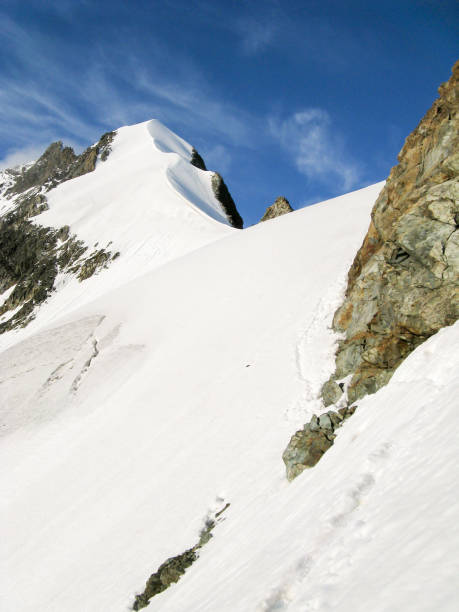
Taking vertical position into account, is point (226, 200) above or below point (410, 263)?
above

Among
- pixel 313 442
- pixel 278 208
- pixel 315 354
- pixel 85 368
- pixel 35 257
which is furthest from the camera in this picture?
pixel 35 257

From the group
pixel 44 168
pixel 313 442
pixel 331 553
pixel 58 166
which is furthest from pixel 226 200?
pixel 44 168

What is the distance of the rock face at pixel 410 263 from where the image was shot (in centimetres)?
855

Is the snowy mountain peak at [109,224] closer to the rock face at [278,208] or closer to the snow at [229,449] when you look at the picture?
the rock face at [278,208]

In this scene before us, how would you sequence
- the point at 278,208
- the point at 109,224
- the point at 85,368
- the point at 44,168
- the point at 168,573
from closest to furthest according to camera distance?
the point at 168,573 < the point at 85,368 < the point at 278,208 < the point at 109,224 < the point at 44,168

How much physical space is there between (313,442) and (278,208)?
38330 mm

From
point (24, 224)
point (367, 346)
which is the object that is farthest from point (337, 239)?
point (24, 224)

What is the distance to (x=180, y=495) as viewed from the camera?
10.2 metres

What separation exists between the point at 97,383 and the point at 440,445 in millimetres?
16158

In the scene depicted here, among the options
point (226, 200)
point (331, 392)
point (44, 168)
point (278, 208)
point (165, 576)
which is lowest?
point (165, 576)

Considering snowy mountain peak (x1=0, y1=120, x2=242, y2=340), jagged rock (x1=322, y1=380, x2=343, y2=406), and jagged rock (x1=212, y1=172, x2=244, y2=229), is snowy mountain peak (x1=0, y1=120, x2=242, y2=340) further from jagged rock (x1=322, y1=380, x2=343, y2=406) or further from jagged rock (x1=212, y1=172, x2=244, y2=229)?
jagged rock (x1=322, y1=380, x2=343, y2=406)

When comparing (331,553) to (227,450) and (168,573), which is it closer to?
(168,573)

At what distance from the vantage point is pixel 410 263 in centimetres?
936

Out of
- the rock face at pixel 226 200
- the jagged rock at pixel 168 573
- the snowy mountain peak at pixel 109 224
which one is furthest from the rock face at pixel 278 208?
the jagged rock at pixel 168 573
